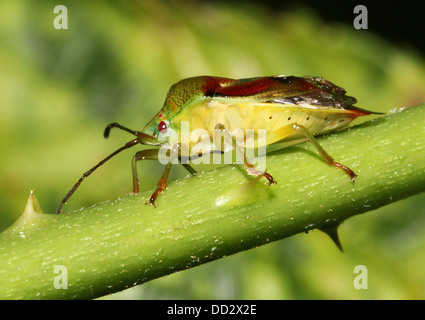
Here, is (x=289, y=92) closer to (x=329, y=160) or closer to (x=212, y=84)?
(x=212, y=84)

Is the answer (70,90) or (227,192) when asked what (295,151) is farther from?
(70,90)

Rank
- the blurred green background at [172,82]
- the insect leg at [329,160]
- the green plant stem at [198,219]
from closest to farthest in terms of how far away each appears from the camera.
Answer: the green plant stem at [198,219] < the insect leg at [329,160] < the blurred green background at [172,82]

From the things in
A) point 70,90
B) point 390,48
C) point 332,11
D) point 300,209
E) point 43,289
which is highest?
point 332,11

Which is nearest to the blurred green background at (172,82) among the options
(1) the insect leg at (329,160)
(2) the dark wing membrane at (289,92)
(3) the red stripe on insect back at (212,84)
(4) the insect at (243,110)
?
(4) the insect at (243,110)

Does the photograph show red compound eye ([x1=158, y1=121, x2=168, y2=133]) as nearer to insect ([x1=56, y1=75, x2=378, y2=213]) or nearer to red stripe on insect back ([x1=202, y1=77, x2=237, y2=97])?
insect ([x1=56, y1=75, x2=378, y2=213])

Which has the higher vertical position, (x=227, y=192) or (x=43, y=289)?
(x=227, y=192)

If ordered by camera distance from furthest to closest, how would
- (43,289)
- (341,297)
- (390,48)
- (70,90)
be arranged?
(390,48), (70,90), (341,297), (43,289)

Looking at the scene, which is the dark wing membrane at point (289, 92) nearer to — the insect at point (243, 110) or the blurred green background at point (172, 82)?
the insect at point (243, 110)
